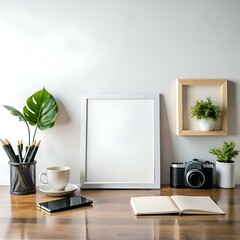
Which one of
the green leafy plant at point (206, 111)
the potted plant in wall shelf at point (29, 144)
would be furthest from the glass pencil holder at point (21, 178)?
the green leafy plant at point (206, 111)

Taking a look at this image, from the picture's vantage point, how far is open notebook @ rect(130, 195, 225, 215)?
1.04m

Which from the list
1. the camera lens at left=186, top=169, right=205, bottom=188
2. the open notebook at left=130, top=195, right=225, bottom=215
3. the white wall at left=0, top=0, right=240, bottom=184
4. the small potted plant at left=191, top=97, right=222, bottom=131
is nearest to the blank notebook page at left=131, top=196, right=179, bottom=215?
the open notebook at left=130, top=195, right=225, bottom=215

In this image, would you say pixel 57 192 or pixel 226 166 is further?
pixel 226 166

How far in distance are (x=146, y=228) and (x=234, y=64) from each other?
2.98 ft

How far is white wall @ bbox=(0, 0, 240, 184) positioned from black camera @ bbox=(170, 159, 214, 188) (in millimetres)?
82

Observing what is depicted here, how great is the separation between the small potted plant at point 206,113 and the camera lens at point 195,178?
0.68ft

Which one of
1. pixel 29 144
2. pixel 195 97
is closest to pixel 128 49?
pixel 195 97

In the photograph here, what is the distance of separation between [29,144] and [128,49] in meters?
0.64

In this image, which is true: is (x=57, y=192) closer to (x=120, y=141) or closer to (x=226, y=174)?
(x=120, y=141)

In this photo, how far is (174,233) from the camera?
35.3 inches

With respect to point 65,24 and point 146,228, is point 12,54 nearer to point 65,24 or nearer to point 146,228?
point 65,24

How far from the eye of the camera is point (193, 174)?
1.34 meters

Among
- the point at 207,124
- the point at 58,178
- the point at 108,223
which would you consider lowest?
the point at 108,223

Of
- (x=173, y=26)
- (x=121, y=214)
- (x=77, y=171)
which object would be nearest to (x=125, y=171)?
(x=77, y=171)
